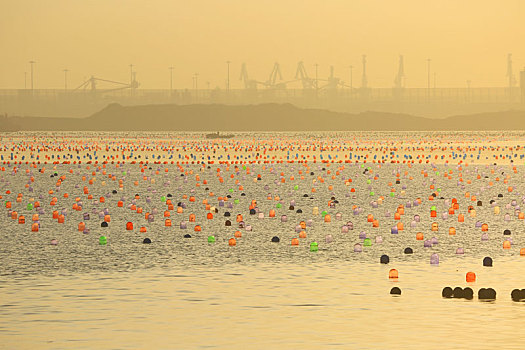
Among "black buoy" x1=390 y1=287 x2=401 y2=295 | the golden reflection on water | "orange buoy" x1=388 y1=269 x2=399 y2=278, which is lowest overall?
the golden reflection on water

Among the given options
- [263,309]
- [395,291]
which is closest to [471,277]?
[395,291]

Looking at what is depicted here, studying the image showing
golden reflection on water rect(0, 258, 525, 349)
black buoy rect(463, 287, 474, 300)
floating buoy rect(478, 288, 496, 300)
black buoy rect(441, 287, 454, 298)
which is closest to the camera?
golden reflection on water rect(0, 258, 525, 349)

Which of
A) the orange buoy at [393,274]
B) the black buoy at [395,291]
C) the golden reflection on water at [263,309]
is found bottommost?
the golden reflection on water at [263,309]

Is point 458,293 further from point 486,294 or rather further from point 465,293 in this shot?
point 486,294

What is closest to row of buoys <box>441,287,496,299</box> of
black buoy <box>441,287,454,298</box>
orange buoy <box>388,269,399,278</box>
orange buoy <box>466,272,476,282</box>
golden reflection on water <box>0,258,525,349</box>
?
black buoy <box>441,287,454,298</box>

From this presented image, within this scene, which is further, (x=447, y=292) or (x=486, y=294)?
(x=447, y=292)

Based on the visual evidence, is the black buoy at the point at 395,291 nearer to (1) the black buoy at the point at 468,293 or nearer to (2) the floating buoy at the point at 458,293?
(2) the floating buoy at the point at 458,293

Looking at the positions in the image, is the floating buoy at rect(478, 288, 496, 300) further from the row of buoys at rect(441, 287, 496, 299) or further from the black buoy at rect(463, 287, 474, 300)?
the black buoy at rect(463, 287, 474, 300)

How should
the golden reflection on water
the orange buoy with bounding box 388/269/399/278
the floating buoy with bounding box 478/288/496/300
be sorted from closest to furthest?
the golden reflection on water, the floating buoy with bounding box 478/288/496/300, the orange buoy with bounding box 388/269/399/278

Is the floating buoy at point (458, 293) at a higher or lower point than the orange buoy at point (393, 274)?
lower

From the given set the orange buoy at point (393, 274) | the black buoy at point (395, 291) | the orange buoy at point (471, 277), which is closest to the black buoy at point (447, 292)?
the black buoy at point (395, 291)

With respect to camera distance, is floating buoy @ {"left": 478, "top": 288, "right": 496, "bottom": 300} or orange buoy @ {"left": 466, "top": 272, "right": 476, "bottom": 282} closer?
floating buoy @ {"left": 478, "top": 288, "right": 496, "bottom": 300}

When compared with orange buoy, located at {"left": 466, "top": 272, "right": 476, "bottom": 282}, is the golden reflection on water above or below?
below

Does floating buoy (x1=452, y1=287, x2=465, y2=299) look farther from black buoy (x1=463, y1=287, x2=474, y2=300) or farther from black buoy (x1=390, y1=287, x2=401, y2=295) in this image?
black buoy (x1=390, y1=287, x2=401, y2=295)
